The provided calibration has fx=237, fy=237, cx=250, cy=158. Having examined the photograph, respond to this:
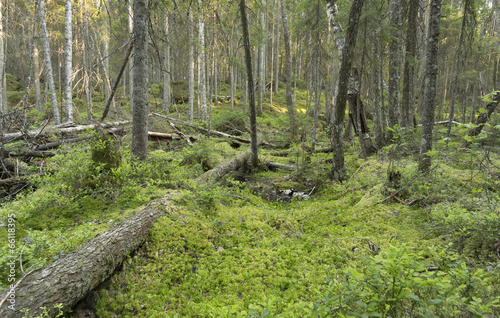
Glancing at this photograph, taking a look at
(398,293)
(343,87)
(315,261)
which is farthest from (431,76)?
(398,293)

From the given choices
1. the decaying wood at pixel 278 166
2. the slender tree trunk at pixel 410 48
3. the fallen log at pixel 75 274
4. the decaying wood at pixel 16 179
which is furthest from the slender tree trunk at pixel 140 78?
the slender tree trunk at pixel 410 48

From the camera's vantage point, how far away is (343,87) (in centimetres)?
577

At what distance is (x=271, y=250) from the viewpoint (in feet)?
11.9

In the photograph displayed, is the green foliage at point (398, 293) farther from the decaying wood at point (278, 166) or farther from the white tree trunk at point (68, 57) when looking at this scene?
the white tree trunk at point (68, 57)

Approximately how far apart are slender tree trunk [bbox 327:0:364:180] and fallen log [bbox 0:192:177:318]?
485cm

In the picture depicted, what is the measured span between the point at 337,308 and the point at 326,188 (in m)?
4.54

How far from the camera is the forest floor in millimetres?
1789

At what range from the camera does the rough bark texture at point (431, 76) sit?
4656mm

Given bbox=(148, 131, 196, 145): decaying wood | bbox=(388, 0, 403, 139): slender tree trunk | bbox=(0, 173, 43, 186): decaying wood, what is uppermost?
bbox=(388, 0, 403, 139): slender tree trunk

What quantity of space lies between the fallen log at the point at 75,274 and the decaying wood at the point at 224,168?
2635mm

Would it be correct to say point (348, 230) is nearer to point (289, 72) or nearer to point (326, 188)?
point (326, 188)

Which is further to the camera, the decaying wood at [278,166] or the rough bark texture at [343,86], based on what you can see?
the decaying wood at [278,166]

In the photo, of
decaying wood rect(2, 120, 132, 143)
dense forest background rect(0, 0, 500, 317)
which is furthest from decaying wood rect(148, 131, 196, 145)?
dense forest background rect(0, 0, 500, 317)

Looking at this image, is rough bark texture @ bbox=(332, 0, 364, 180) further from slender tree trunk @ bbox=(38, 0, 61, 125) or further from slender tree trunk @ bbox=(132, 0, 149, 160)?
slender tree trunk @ bbox=(38, 0, 61, 125)
